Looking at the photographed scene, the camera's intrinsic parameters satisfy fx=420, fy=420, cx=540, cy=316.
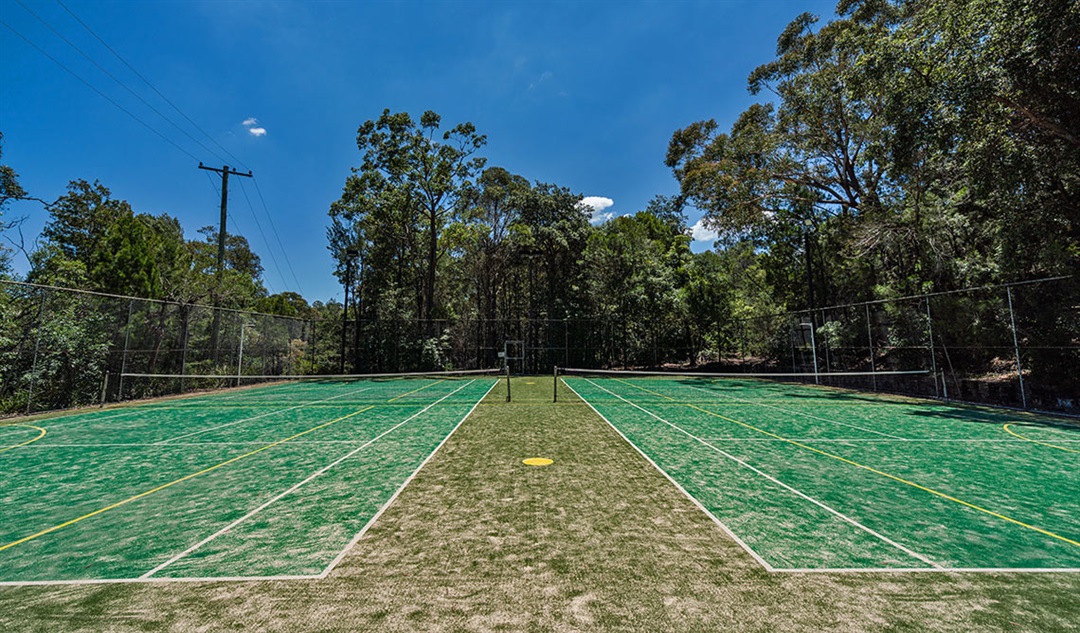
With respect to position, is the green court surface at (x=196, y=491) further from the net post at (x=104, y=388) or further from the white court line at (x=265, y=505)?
the net post at (x=104, y=388)

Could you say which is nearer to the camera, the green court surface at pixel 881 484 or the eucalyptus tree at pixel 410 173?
the green court surface at pixel 881 484

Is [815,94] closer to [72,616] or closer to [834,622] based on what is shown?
[834,622]

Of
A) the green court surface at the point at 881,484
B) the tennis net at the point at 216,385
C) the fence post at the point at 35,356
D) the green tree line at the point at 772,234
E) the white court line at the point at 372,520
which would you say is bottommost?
the green court surface at the point at 881,484

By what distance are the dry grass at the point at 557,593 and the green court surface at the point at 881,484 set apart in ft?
1.30

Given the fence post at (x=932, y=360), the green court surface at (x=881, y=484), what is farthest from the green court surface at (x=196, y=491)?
the fence post at (x=932, y=360)

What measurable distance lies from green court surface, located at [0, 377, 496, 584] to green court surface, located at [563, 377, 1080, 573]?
13.6ft

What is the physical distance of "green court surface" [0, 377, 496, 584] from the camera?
367 cm

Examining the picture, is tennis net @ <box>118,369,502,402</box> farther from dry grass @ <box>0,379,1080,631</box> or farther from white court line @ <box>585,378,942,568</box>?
dry grass @ <box>0,379,1080,631</box>

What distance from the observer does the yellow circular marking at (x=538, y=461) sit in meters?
6.59

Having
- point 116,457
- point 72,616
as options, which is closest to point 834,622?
point 72,616

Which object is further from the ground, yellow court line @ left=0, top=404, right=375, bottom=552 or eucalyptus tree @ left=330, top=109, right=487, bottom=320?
eucalyptus tree @ left=330, top=109, right=487, bottom=320

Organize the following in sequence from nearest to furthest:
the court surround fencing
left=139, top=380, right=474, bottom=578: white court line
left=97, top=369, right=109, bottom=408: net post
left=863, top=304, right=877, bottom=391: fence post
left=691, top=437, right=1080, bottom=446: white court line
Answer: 1. left=139, top=380, right=474, bottom=578: white court line
2. left=691, top=437, right=1080, bottom=446: white court line
3. the court surround fencing
4. left=97, top=369, right=109, bottom=408: net post
5. left=863, top=304, right=877, bottom=391: fence post

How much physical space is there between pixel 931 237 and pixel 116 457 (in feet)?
87.5

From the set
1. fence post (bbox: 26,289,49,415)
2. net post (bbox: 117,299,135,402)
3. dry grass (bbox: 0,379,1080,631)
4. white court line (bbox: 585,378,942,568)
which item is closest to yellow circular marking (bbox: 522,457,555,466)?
dry grass (bbox: 0,379,1080,631)
